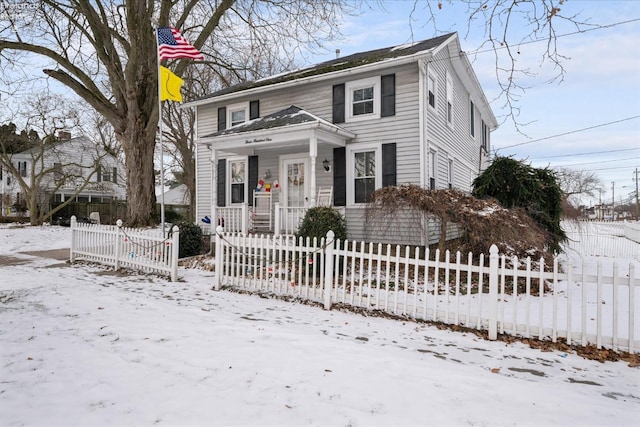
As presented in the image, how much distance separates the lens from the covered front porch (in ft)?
33.0

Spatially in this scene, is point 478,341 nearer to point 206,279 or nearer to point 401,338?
point 401,338

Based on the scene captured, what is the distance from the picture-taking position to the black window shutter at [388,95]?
34.2 ft

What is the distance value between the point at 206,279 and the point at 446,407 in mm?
6238

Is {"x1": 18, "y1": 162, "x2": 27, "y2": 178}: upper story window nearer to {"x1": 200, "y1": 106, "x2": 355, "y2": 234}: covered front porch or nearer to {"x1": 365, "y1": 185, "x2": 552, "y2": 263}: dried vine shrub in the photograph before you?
{"x1": 200, "y1": 106, "x2": 355, "y2": 234}: covered front porch

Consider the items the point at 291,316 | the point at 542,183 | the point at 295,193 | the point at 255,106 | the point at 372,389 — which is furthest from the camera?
the point at 255,106

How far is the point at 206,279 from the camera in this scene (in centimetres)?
792

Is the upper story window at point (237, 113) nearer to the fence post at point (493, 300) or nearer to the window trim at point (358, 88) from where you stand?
the window trim at point (358, 88)

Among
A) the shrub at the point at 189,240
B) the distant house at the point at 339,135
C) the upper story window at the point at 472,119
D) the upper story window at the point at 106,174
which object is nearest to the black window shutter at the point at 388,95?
the distant house at the point at 339,135

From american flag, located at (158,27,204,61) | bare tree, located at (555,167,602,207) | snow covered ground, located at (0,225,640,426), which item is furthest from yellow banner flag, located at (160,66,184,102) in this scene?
bare tree, located at (555,167,602,207)

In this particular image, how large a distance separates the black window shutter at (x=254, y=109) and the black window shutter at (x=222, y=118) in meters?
1.16

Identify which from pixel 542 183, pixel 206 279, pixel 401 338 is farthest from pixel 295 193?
pixel 401 338

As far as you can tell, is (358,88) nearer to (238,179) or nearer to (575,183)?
(238,179)

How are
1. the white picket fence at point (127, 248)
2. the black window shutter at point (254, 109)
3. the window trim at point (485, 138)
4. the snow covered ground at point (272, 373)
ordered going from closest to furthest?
the snow covered ground at point (272, 373), the white picket fence at point (127, 248), the black window shutter at point (254, 109), the window trim at point (485, 138)

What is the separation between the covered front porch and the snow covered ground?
538cm
